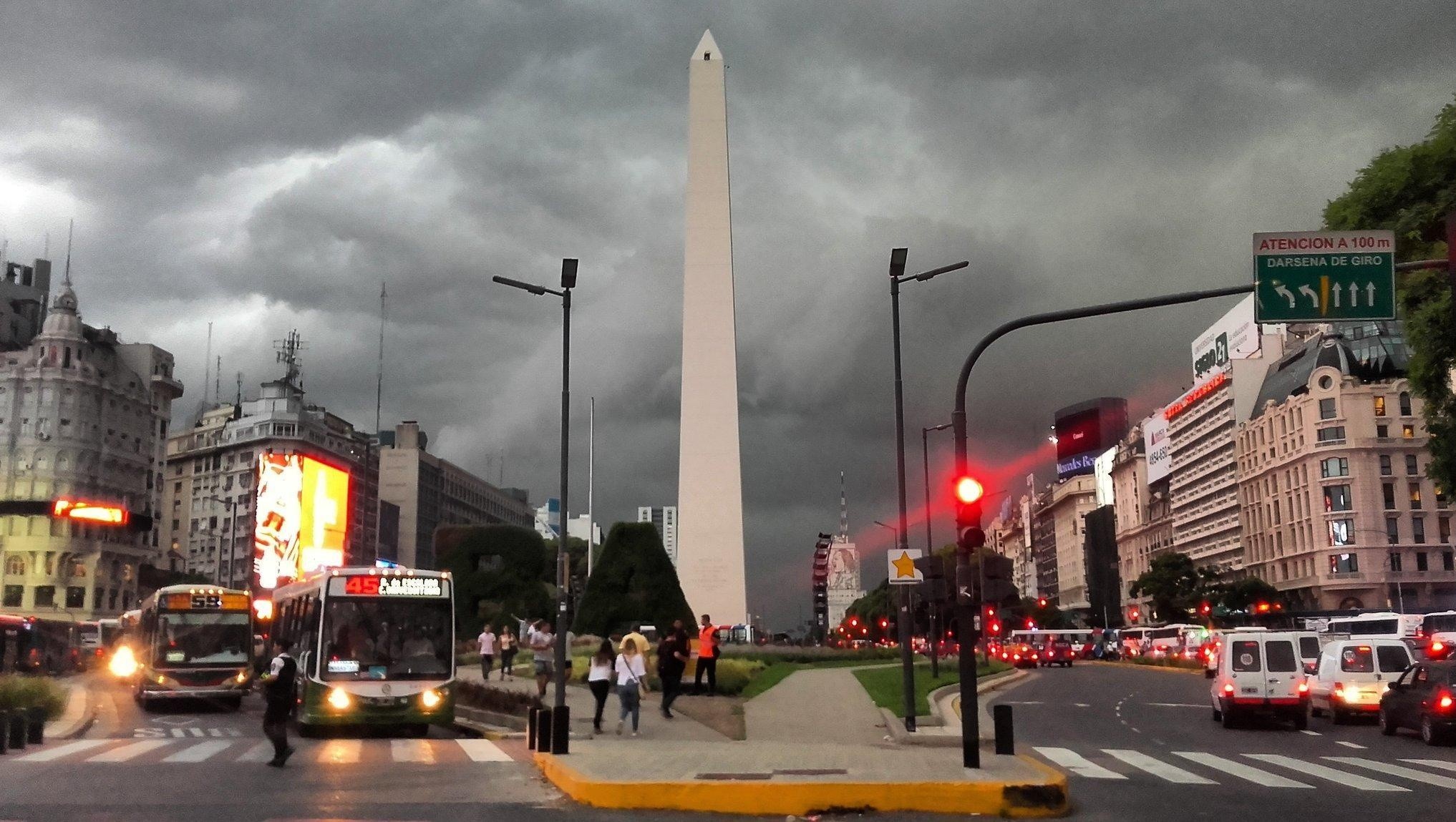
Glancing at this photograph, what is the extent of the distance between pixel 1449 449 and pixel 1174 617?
2925 inches

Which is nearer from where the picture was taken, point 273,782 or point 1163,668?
point 273,782

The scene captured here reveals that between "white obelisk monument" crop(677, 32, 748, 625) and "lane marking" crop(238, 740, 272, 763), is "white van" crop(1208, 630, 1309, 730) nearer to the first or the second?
"lane marking" crop(238, 740, 272, 763)

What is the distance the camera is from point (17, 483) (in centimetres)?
9125

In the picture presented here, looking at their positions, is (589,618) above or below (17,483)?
below

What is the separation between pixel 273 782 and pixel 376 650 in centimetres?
694

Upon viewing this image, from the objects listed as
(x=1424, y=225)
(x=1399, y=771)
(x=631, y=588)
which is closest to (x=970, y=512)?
(x=1399, y=771)

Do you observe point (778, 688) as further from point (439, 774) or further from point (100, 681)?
point (100, 681)

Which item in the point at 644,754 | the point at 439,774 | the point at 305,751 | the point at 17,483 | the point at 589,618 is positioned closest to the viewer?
the point at 439,774

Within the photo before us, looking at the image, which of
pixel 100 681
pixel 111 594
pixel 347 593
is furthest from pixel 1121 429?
pixel 347 593

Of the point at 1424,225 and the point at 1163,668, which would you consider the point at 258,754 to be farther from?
the point at 1163,668

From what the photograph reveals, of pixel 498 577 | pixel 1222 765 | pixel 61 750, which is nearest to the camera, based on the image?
pixel 1222 765

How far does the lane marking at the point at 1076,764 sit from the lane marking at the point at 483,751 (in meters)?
7.31

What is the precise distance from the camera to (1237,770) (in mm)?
16922

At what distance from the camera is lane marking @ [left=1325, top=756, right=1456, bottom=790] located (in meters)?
15.3
